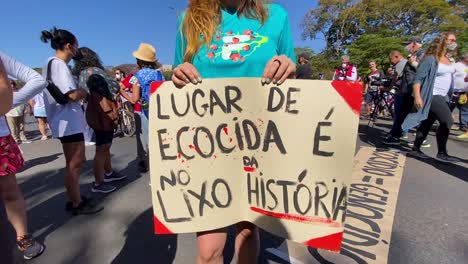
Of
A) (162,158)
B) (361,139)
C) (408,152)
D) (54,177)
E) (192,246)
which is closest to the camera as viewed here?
(162,158)

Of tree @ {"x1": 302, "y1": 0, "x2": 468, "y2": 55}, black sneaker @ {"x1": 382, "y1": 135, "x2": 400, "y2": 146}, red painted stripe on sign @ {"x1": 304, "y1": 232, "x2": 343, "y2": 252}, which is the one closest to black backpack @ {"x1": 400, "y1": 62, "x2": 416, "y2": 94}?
black sneaker @ {"x1": 382, "y1": 135, "x2": 400, "y2": 146}

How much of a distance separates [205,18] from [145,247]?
1.91 metres

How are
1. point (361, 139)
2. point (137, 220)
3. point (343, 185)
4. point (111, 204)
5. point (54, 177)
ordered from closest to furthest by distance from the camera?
point (343, 185)
point (137, 220)
point (111, 204)
point (54, 177)
point (361, 139)

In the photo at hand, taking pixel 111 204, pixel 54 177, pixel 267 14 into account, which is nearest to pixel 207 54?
pixel 267 14

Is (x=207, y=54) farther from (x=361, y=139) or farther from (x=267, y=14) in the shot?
(x=361, y=139)

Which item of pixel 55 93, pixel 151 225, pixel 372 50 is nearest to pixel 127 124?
pixel 55 93

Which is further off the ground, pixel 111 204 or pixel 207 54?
pixel 207 54

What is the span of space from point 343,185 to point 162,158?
2.50 ft

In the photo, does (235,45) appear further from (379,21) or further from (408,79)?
(379,21)

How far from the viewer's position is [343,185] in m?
1.14

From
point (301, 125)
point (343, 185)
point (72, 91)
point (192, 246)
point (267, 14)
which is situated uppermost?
point (267, 14)

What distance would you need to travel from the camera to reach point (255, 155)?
129 centimetres

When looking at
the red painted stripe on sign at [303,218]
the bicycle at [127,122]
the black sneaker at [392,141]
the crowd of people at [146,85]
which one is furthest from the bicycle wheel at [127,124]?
the red painted stripe on sign at [303,218]

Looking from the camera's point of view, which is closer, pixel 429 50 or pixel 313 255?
pixel 313 255
